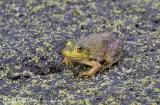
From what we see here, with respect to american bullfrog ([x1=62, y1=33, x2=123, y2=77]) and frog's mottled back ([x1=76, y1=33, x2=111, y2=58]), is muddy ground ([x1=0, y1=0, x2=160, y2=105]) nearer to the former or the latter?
american bullfrog ([x1=62, y1=33, x2=123, y2=77])

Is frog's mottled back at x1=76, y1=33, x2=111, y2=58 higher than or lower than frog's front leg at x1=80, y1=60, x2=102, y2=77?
higher

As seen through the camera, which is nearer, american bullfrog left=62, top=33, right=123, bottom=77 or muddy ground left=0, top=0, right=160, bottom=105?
muddy ground left=0, top=0, right=160, bottom=105

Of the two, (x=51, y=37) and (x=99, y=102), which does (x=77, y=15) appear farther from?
(x=99, y=102)

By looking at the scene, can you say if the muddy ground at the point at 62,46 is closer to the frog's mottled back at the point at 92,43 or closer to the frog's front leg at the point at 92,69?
the frog's front leg at the point at 92,69

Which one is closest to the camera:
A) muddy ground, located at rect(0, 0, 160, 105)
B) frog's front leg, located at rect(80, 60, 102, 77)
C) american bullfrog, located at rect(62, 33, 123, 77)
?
muddy ground, located at rect(0, 0, 160, 105)

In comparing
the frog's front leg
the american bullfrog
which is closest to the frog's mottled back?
the american bullfrog

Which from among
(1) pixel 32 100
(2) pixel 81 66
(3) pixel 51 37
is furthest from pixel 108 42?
(1) pixel 32 100
